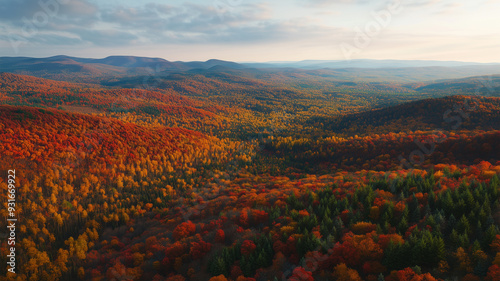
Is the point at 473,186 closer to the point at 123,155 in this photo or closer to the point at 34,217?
the point at 34,217

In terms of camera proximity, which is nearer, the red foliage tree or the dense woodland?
the dense woodland

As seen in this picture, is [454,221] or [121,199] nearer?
[454,221]

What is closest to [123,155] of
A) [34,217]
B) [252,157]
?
[34,217]

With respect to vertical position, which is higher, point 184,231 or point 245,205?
point 245,205

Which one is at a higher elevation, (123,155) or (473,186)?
(473,186)

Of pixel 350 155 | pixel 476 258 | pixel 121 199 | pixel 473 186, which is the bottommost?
pixel 121 199

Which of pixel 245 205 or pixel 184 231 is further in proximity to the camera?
pixel 245 205

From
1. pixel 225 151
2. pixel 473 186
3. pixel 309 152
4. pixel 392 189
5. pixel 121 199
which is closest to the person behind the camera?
pixel 473 186

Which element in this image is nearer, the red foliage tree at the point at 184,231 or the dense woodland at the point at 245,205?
the dense woodland at the point at 245,205
